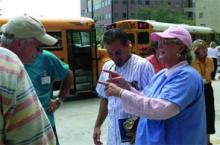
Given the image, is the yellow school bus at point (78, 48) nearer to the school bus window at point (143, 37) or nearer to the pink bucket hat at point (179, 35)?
the school bus window at point (143, 37)

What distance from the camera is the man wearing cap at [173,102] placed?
121 inches

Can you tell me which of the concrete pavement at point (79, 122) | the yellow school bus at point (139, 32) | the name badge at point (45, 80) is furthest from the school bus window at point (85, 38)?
the name badge at point (45, 80)

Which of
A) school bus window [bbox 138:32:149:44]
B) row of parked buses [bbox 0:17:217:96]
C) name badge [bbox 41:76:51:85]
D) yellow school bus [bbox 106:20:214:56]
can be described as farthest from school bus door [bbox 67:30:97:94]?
name badge [bbox 41:76:51:85]

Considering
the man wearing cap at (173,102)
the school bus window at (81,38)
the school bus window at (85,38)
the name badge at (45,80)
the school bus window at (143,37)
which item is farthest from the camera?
the school bus window at (143,37)

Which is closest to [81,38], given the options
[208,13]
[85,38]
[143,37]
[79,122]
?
[85,38]

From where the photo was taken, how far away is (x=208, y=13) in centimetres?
9650

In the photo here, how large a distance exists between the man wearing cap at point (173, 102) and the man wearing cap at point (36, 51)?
63cm

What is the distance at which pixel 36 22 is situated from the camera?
3.18 meters

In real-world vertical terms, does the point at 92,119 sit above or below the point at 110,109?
below

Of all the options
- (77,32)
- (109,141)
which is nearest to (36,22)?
(109,141)

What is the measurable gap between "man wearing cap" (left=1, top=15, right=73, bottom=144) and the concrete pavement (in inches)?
159

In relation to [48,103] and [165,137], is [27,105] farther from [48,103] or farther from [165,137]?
[48,103]

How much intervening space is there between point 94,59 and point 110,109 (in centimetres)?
1114

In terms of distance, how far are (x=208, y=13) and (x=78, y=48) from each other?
84.8 m
